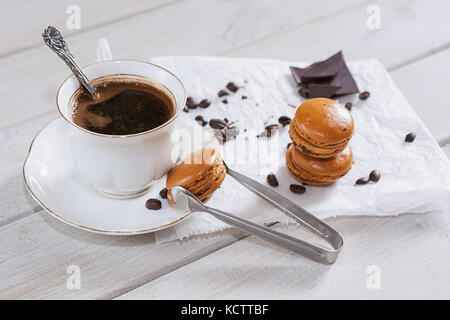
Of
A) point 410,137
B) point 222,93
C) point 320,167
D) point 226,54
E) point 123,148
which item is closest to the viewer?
point 123,148

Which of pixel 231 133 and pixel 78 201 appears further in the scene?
pixel 231 133

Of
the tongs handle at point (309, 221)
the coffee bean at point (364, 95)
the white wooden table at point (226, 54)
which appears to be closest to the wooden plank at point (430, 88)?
the white wooden table at point (226, 54)

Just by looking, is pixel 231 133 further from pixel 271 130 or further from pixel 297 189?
pixel 297 189

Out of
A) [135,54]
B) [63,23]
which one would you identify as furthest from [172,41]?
[63,23]

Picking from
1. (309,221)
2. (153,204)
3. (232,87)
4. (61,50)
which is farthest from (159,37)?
(309,221)
